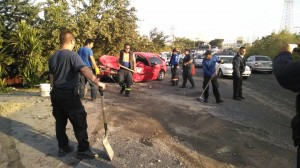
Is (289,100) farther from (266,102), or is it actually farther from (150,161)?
(150,161)

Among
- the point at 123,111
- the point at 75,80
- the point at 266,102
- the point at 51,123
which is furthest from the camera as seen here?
the point at 266,102

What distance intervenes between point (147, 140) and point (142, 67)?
30.2 ft

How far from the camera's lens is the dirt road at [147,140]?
472cm

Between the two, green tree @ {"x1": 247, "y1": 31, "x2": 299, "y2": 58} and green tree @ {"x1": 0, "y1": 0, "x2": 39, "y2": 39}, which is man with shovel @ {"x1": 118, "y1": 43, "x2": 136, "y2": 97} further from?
green tree @ {"x1": 247, "y1": 31, "x2": 299, "y2": 58}

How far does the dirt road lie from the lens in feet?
15.5

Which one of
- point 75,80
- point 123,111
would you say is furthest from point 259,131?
point 75,80

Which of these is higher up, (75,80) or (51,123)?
(75,80)

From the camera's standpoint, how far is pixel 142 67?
48.2 ft

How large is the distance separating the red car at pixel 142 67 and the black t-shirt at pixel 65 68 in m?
9.11

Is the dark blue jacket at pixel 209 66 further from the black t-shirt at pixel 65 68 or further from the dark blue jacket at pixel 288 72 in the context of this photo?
the dark blue jacket at pixel 288 72

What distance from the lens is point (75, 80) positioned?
464 centimetres

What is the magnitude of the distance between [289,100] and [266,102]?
1.11 m

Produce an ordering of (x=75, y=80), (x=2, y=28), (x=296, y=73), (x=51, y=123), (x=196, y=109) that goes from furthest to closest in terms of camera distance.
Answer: (x=2, y=28) < (x=196, y=109) < (x=51, y=123) < (x=75, y=80) < (x=296, y=73)

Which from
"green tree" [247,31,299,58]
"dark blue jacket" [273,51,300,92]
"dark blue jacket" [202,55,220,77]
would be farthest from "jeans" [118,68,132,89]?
"green tree" [247,31,299,58]
